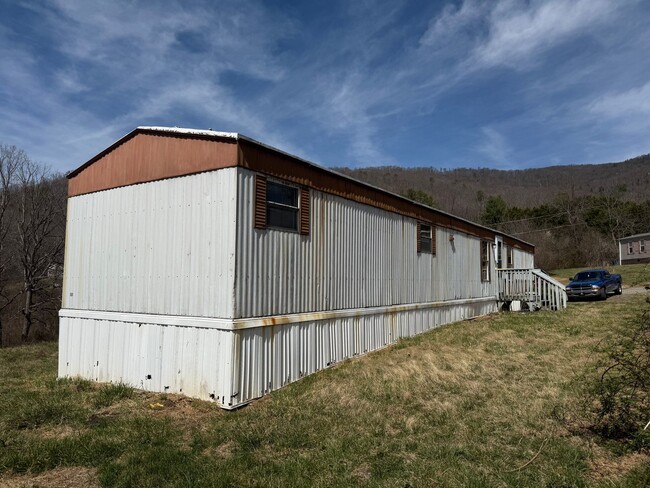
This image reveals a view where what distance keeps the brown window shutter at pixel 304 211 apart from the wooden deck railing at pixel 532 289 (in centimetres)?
1228

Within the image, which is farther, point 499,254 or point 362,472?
point 499,254

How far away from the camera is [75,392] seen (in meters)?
8.01

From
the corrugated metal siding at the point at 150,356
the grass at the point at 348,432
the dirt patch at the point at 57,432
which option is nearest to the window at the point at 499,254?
the grass at the point at 348,432

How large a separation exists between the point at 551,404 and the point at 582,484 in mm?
2556

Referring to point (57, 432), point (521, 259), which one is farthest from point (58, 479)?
point (521, 259)

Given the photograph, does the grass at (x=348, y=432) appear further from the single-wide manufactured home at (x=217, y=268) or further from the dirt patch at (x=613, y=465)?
the single-wide manufactured home at (x=217, y=268)

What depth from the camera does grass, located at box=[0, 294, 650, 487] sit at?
452 centimetres

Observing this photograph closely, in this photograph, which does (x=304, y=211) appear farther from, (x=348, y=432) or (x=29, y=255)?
(x=29, y=255)

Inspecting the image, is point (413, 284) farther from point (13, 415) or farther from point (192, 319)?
point (13, 415)

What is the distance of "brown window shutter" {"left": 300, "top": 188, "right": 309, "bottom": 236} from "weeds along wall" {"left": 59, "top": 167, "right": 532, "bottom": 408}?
172mm

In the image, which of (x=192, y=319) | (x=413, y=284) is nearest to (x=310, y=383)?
(x=192, y=319)

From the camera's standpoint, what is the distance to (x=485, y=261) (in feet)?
59.7

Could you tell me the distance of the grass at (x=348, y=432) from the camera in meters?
4.52

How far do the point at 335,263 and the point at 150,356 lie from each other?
3989mm
